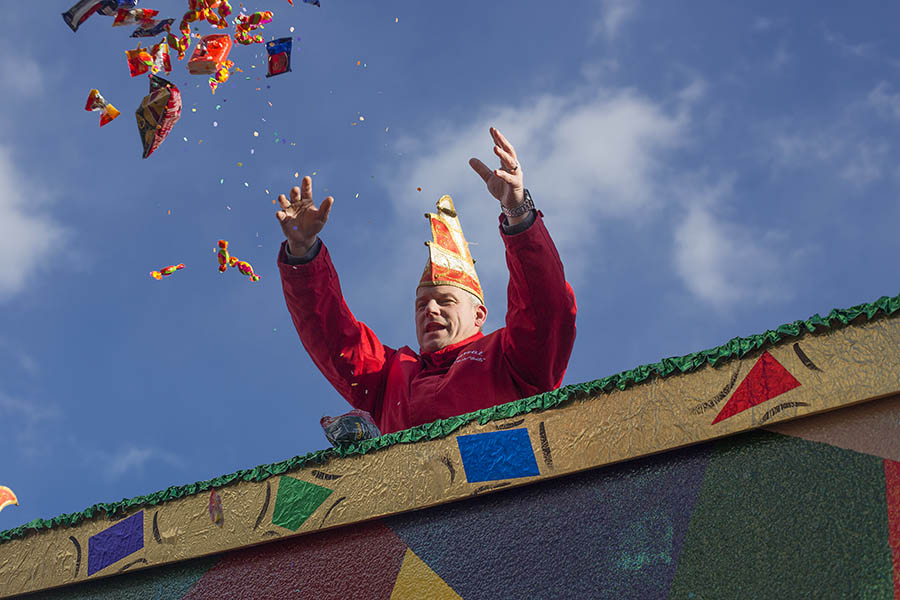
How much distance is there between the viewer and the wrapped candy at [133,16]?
3.38 m

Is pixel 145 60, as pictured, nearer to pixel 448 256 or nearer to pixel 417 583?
pixel 448 256

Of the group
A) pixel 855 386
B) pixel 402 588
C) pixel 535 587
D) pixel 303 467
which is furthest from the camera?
pixel 303 467

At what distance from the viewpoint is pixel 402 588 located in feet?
6.18

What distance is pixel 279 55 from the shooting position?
351 centimetres

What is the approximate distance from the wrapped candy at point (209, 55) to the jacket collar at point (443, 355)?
1405 mm

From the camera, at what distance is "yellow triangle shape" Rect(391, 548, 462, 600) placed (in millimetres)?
1847

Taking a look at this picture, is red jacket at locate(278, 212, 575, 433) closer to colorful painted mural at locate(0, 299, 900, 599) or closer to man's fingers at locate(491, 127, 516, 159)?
man's fingers at locate(491, 127, 516, 159)

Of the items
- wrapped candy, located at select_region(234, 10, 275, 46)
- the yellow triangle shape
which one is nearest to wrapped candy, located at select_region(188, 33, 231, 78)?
wrapped candy, located at select_region(234, 10, 275, 46)

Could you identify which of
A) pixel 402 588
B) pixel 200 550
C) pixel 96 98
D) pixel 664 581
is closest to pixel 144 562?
pixel 200 550

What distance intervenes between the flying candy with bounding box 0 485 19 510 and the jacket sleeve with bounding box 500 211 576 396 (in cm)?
176

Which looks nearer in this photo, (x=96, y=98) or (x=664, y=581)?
(x=664, y=581)

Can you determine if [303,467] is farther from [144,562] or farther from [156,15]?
[156,15]

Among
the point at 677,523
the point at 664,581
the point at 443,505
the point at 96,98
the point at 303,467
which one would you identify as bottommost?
the point at 664,581

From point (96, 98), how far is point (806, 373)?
300 cm
